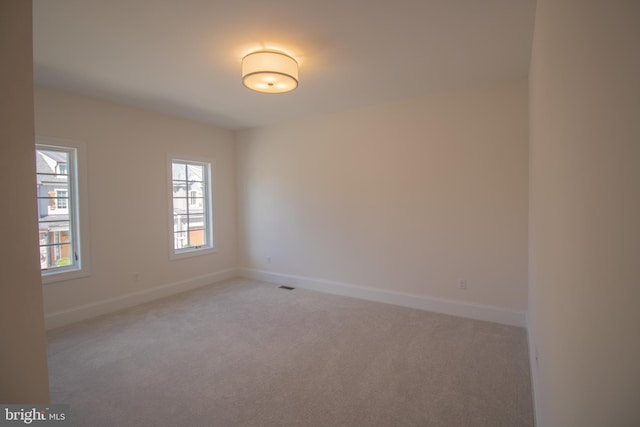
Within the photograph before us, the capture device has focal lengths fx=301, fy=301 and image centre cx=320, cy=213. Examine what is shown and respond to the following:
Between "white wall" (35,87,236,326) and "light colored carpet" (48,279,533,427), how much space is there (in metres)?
0.40

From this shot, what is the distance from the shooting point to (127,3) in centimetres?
192

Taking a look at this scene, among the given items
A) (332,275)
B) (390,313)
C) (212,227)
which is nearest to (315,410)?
(390,313)

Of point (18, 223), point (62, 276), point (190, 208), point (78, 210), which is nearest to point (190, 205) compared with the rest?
point (190, 208)

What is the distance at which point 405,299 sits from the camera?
3885 mm

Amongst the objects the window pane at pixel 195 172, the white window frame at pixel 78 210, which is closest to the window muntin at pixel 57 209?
the white window frame at pixel 78 210

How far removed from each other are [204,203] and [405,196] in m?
3.32

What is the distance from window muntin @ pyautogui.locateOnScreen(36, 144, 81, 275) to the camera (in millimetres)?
3387

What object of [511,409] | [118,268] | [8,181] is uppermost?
[8,181]

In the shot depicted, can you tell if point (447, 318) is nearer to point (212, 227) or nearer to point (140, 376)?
point (140, 376)

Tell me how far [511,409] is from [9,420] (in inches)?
102

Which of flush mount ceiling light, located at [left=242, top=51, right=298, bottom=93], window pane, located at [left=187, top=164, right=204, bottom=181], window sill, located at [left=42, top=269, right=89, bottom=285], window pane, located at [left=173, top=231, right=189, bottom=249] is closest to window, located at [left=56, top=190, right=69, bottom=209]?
window sill, located at [left=42, top=269, right=89, bottom=285]

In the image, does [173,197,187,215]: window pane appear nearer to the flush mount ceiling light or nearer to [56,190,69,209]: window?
[56,190,69,209]: window

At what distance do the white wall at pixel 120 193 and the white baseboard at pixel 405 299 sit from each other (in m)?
1.39

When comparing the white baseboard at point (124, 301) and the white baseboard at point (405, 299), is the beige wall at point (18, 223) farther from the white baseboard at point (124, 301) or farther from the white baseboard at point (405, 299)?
the white baseboard at point (405, 299)
